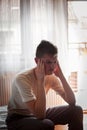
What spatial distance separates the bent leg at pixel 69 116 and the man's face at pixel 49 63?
298 mm

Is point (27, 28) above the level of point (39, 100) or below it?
above

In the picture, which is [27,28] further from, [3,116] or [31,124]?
[31,124]

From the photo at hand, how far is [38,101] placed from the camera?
5.72 feet

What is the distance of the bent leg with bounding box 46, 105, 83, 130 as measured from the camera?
180 cm

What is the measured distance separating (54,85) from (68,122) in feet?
1.06

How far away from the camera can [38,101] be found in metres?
1.74

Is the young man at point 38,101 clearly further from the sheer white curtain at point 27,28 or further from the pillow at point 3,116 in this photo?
the sheer white curtain at point 27,28

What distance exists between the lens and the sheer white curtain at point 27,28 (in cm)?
265

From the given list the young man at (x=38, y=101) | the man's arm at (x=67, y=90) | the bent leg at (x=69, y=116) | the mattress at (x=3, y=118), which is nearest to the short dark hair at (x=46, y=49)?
the young man at (x=38, y=101)

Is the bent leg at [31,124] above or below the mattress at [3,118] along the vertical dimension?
above

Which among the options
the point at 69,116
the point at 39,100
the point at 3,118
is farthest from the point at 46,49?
the point at 3,118

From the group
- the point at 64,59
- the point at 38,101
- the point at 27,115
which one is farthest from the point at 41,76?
the point at 64,59

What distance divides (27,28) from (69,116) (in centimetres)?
119

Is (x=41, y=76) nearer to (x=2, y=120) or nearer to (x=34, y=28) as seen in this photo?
(x=2, y=120)
